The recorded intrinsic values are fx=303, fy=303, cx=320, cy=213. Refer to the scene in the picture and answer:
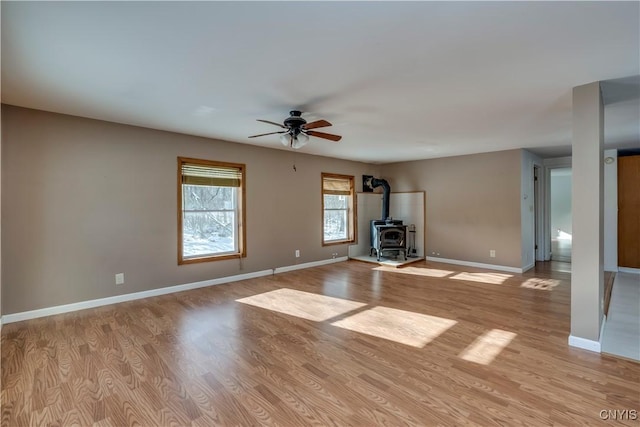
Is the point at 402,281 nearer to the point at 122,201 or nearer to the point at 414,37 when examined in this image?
the point at 414,37

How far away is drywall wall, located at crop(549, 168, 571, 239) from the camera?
10.0 metres

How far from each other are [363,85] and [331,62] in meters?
0.53

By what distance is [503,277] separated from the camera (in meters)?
5.32

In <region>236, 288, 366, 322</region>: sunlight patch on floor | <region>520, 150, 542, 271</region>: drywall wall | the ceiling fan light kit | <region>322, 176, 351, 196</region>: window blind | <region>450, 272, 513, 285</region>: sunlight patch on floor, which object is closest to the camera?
the ceiling fan light kit

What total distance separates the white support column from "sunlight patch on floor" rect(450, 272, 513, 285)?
232 cm

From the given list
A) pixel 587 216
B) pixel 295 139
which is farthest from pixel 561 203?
pixel 295 139

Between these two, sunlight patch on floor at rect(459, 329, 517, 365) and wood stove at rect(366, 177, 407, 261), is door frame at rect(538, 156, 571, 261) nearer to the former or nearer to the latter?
wood stove at rect(366, 177, 407, 261)

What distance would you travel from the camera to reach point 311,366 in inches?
94.8

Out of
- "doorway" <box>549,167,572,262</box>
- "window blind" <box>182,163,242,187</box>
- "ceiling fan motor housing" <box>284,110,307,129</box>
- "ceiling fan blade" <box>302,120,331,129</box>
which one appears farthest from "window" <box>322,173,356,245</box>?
"doorway" <box>549,167,572,262</box>

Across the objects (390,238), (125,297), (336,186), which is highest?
(336,186)

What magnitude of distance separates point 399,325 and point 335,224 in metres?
3.97

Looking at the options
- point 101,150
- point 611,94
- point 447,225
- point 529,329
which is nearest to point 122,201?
point 101,150

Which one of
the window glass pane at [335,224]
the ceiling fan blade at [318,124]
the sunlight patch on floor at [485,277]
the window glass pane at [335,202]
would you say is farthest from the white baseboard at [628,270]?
the ceiling fan blade at [318,124]

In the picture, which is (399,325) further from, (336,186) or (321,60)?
(336,186)
